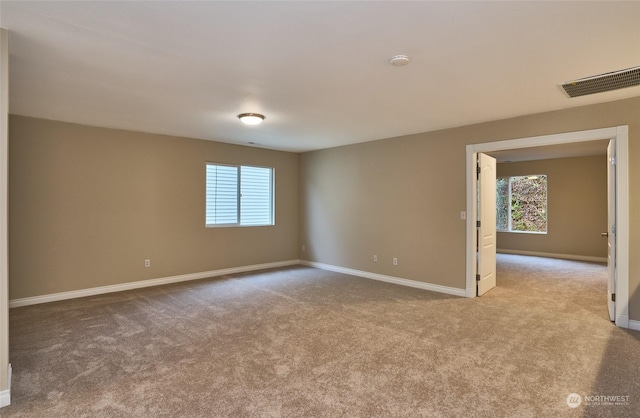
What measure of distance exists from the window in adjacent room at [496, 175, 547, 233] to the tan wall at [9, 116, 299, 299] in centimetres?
703

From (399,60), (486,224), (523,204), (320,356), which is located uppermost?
(399,60)

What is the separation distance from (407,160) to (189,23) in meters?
4.00

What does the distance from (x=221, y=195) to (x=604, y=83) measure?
217 inches

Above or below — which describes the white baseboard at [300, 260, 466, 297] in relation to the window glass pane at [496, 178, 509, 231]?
below

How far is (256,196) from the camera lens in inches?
266

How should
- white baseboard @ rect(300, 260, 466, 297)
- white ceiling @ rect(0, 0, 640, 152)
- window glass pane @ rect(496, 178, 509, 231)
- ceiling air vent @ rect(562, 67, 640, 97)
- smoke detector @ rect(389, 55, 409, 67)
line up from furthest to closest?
window glass pane @ rect(496, 178, 509, 231)
white baseboard @ rect(300, 260, 466, 297)
ceiling air vent @ rect(562, 67, 640, 97)
smoke detector @ rect(389, 55, 409, 67)
white ceiling @ rect(0, 0, 640, 152)

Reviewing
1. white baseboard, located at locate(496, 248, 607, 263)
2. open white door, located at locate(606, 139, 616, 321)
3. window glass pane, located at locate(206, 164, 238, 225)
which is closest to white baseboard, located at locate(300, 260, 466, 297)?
open white door, located at locate(606, 139, 616, 321)

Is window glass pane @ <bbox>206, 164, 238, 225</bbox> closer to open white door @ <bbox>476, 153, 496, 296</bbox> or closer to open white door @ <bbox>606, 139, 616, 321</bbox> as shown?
open white door @ <bbox>476, 153, 496, 296</bbox>

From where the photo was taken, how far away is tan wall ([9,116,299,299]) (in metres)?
4.33

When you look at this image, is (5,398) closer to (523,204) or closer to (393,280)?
(393,280)

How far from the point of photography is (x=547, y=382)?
243 cm

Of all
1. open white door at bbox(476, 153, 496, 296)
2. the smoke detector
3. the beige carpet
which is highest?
the smoke detector

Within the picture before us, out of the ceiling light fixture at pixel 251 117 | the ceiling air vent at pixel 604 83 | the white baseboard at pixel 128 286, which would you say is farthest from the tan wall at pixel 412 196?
the ceiling light fixture at pixel 251 117

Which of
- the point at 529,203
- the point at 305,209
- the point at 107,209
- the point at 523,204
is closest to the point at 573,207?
the point at 529,203
